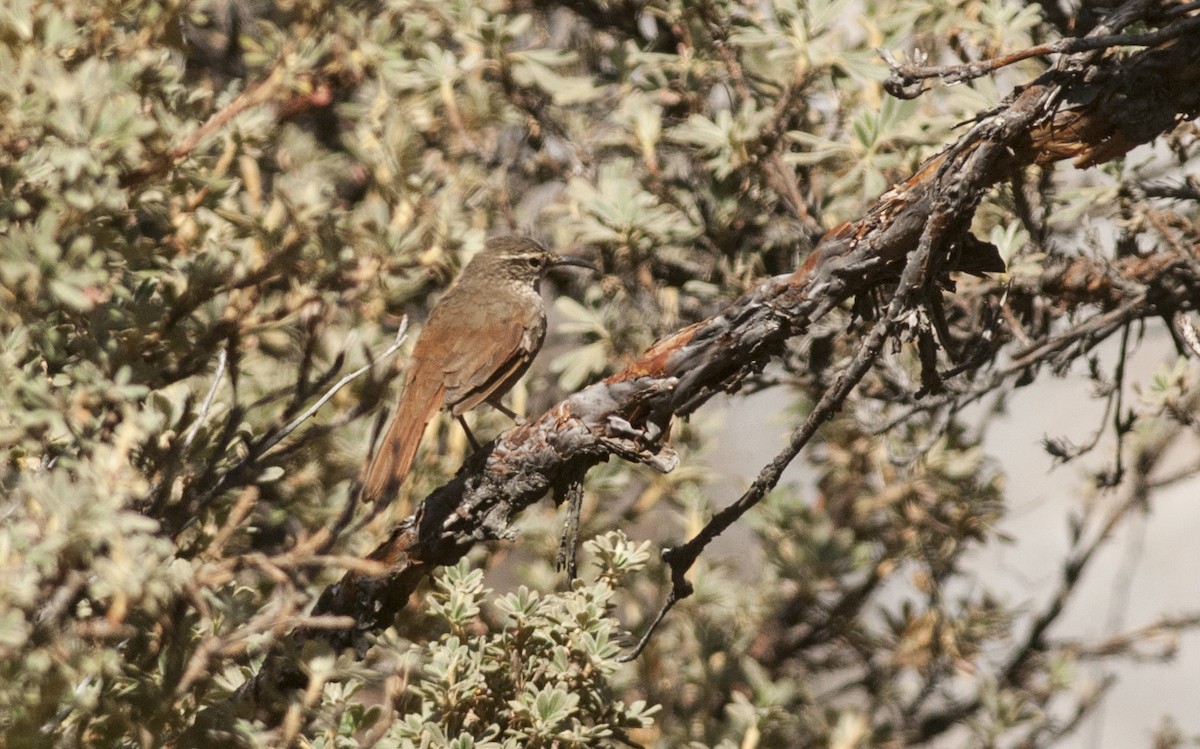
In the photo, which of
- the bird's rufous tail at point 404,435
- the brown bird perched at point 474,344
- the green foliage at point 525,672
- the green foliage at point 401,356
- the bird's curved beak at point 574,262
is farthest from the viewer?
the bird's curved beak at point 574,262

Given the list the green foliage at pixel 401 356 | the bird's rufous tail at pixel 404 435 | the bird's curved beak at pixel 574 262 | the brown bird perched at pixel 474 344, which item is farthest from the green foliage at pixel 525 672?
the bird's curved beak at pixel 574 262

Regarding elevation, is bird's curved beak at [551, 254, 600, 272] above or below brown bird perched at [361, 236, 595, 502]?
above

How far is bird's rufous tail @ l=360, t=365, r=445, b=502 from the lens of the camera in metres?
→ 3.34

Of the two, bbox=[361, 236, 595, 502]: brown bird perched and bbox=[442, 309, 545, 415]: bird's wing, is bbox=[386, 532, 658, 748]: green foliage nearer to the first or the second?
bbox=[361, 236, 595, 502]: brown bird perched

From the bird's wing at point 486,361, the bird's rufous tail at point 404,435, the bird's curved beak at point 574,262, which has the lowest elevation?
the bird's rufous tail at point 404,435

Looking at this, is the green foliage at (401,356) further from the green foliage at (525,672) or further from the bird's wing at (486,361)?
the bird's wing at (486,361)

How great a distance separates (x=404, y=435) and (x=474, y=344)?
393mm

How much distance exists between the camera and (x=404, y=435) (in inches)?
144

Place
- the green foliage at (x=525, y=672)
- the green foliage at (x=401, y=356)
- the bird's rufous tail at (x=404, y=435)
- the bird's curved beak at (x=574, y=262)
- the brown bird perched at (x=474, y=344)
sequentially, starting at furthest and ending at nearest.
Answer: the bird's curved beak at (x=574, y=262) < the brown bird perched at (x=474, y=344) < the bird's rufous tail at (x=404, y=435) < the green foliage at (x=525, y=672) < the green foliage at (x=401, y=356)

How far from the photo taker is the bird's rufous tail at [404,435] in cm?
334

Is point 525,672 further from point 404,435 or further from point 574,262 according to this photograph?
point 574,262

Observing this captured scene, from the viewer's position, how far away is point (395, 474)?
3.38m

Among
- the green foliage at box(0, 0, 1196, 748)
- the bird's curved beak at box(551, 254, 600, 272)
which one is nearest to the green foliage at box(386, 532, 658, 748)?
the green foliage at box(0, 0, 1196, 748)

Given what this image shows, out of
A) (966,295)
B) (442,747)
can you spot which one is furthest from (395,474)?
(966,295)
